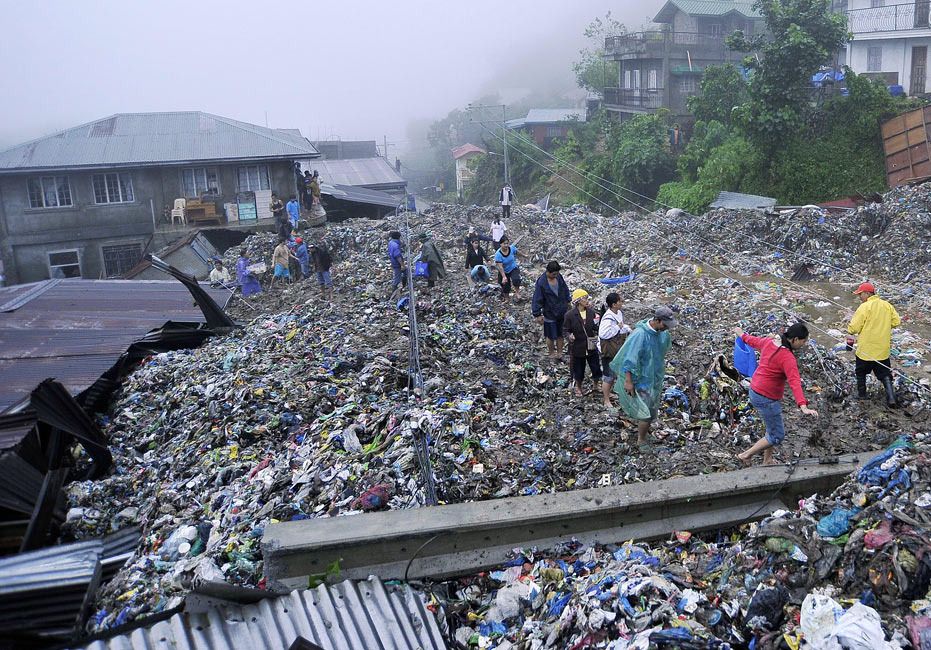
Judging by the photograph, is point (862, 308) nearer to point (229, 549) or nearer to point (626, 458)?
point (626, 458)

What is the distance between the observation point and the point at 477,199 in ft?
145

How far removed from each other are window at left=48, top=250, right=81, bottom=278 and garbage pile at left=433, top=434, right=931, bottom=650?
924 inches

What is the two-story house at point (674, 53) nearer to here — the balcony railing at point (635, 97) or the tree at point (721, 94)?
the balcony railing at point (635, 97)

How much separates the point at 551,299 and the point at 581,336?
1239 millimetres

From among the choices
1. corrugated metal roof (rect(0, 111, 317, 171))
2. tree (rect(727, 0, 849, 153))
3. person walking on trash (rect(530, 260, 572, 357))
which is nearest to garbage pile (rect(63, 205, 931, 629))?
person walking on trash (rect(530, 260, 572, 357))

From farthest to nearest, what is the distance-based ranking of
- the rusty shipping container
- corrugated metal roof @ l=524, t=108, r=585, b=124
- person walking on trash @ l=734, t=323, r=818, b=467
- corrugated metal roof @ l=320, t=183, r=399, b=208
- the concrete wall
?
corrugated metal roof @ l=524, t=108, r=585, b=124 → corrugated metal roof @ l=320, t=183, r=399, b=208 → the concrete wall → the rusty shipping container → person walking on trash @ l=734, t=323, r=818, b=467

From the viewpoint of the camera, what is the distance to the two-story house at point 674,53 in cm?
3766

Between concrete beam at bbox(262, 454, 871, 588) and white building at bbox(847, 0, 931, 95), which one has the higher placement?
white building at bbox(847, 0, 931, 95)

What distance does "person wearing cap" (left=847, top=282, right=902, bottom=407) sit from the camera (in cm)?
766

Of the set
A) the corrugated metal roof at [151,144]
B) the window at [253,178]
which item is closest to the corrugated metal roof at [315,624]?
the corrugated metal roof at [151,144]

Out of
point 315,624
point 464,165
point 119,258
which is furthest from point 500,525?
point 464,165

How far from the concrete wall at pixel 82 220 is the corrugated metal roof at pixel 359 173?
32.8ft

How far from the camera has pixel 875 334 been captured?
7.70 metres

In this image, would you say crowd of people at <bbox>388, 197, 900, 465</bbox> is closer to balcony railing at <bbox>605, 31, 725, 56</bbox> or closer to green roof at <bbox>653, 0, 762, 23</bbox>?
balcony railing at <bbox>605, 31, 725, 56</bbox>
